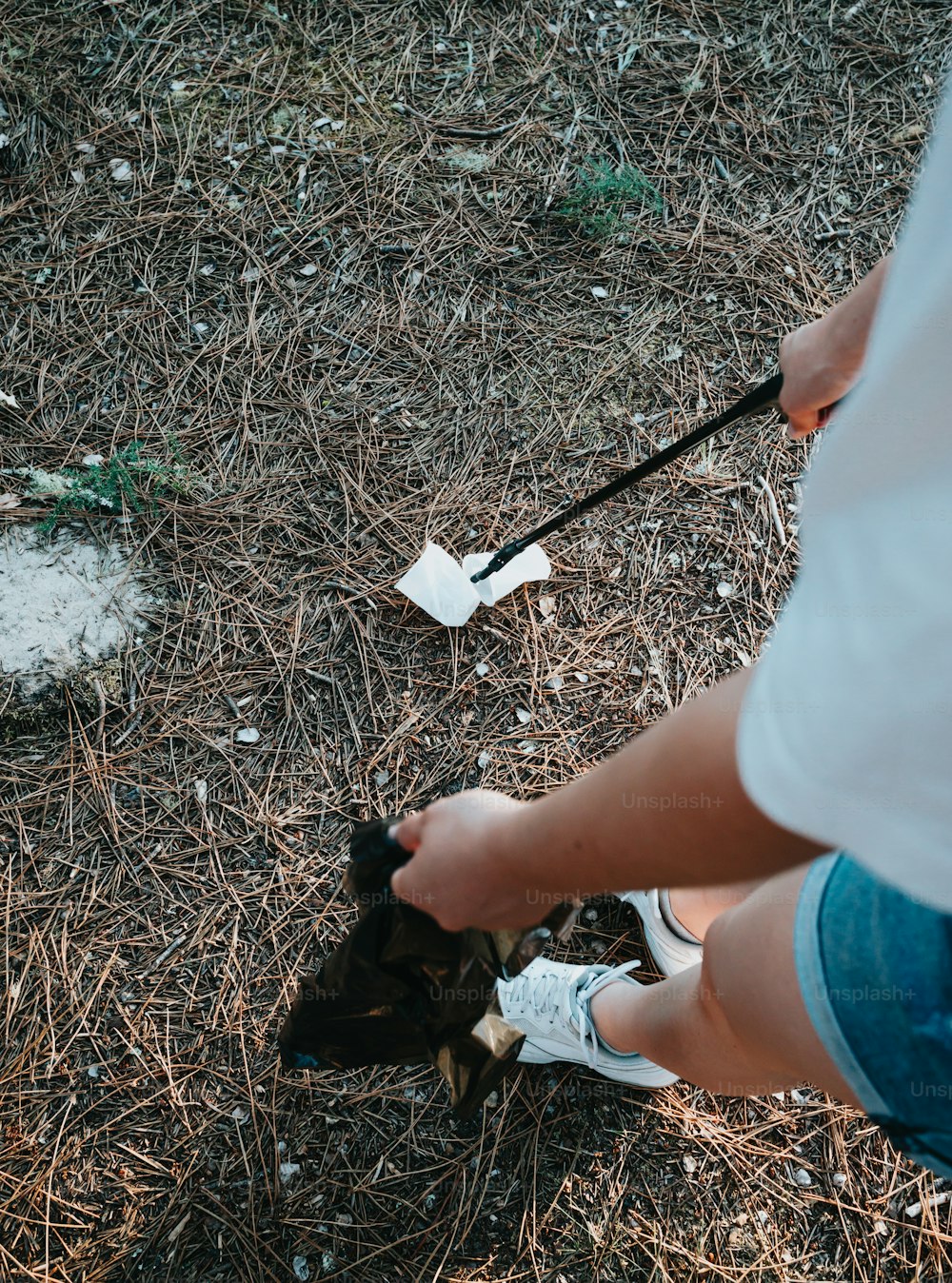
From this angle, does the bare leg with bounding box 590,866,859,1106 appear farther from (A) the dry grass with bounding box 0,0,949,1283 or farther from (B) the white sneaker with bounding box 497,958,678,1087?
(A) the dry grass with bounding box 0,0,949,1283

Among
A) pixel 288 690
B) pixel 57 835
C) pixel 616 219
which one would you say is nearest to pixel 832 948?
pixel 288 690

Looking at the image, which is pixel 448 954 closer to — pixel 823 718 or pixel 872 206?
pixel 823 718

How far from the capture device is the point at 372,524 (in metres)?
2.11

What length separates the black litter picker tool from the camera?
1.56 meters

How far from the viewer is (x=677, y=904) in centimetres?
175

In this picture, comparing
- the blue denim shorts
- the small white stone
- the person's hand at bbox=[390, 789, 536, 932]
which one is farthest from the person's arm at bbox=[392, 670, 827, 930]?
the small white stone

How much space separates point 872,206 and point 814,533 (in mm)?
2450

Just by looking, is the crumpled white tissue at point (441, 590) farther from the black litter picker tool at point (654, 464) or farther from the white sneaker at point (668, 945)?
the white sneaker at point (668, 945)

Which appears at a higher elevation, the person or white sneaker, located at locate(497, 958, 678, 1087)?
the person

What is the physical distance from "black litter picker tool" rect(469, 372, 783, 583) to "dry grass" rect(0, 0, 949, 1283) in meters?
0.21

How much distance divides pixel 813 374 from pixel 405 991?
3.79 ft

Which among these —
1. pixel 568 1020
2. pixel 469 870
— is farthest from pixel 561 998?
pixel 469 870

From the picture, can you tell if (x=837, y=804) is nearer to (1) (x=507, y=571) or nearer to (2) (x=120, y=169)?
(1) (x=507, y=571)

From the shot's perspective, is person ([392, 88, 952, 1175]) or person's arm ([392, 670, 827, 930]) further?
person's arm ([392, 670, 827, 930])
